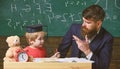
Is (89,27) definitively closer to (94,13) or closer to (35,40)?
(94,13)

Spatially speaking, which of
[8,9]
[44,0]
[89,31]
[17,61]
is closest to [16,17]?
[8,9]

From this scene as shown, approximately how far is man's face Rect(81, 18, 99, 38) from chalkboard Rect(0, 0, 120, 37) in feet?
6.46

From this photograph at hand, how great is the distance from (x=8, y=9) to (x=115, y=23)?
4.80ft

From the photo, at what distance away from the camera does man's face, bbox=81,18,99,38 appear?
2.47m

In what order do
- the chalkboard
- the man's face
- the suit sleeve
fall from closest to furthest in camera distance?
1. the suit sleeve
2. the man's face
3. the chalkboard

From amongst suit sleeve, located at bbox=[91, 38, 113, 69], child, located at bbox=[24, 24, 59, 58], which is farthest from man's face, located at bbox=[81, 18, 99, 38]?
child, located at bbox=[24, 24, 59, 58]

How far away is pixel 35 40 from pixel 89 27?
42 centimetres

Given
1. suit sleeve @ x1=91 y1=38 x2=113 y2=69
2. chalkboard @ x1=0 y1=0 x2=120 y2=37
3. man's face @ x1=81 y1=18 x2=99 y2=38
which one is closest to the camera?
suit sleeve @ x1=91 y1=38 x2=113 y2=69

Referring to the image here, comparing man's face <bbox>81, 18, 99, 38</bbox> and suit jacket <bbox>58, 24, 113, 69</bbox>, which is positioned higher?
man's face <bbox>81, 18, 99, 38</bbox>

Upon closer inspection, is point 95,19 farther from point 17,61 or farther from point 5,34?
point 5,34

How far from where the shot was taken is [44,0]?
450 cm

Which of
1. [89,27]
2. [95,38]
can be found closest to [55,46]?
[95,38]

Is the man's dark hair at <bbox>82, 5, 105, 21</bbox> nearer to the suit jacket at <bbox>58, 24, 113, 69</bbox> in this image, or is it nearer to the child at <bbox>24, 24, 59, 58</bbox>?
the suit jacket at <bbox>58, 24, 113, 69</bbox>

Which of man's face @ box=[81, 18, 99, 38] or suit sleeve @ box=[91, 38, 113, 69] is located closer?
suit sleeve @ box=[91, 38, 113, 69]
